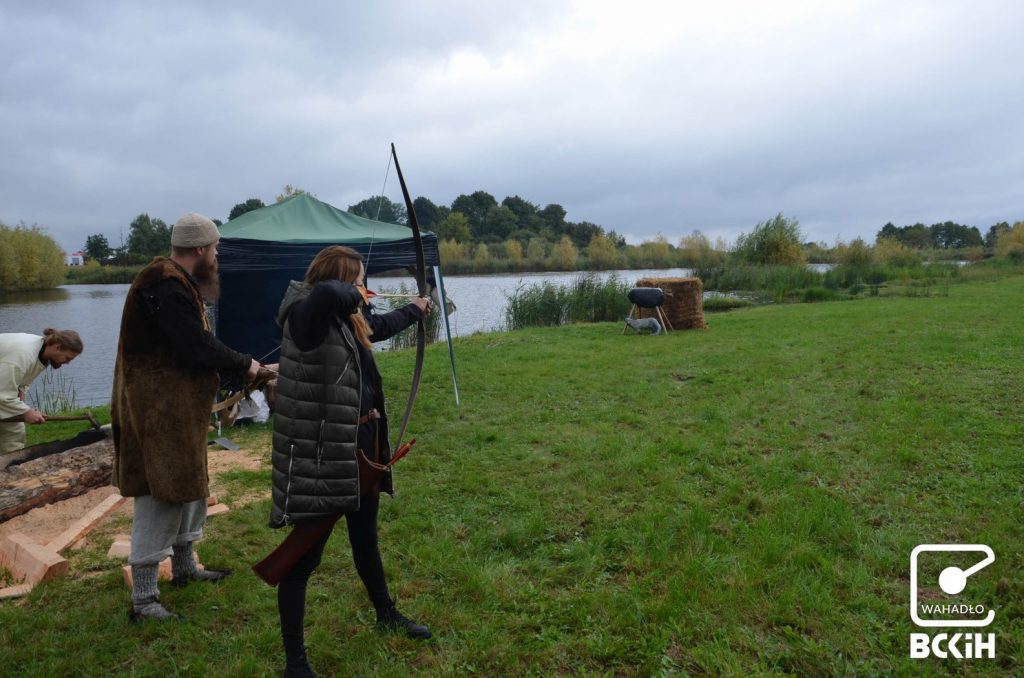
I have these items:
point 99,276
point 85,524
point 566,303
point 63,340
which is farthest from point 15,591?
point 99,276

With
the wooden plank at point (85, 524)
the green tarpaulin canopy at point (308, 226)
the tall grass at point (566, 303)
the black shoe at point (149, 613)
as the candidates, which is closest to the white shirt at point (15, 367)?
the wooden plank at point (85, 524)

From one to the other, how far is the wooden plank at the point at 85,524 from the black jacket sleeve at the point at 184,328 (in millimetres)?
1784

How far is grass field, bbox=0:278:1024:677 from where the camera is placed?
7.88 ft

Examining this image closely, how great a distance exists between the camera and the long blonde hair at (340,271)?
226 cm

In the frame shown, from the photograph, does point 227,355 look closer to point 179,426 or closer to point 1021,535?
point 179,426

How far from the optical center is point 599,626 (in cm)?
255

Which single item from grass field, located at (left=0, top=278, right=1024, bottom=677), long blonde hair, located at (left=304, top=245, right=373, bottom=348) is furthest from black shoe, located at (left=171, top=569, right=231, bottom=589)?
long blonde hair, located at (left=304, top=245, right=373, bottom=348)

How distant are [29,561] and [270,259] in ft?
13.2

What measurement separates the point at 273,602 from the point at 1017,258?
114 ft

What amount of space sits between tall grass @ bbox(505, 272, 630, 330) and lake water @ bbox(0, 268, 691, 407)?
1.63 ft

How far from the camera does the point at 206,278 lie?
2.69m

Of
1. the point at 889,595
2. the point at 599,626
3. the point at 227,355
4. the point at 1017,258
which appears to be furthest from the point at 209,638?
the point at 1017,258

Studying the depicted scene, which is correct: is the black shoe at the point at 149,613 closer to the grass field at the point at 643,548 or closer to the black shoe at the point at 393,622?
the grass field at the point at 643,548

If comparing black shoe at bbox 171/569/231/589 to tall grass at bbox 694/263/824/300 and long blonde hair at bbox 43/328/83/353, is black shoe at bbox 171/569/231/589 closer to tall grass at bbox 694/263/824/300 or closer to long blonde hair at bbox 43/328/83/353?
long blonde hair at bbox 43/328/83/353
